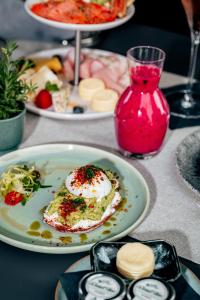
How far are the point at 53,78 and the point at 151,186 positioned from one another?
0.53 meters

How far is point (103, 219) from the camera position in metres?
1.25

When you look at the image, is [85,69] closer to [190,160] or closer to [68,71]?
[68,71]

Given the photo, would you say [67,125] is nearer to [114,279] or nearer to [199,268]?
[199,268]

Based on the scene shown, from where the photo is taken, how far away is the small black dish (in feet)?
3.44

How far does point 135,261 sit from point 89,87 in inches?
33.3

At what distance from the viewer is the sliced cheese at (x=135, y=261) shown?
1018 millimetres

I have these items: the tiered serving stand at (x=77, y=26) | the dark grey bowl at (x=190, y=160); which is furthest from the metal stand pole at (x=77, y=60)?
the dark grey bowl at (x=190, y=160)

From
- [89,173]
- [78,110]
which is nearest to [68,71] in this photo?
[78,110]

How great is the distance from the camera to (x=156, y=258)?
108 centimetres

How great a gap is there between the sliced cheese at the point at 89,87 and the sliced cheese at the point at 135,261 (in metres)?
0.79

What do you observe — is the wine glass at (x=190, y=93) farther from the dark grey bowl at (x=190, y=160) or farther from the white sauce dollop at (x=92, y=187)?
the white sauce dollop at (x=92, y=187)

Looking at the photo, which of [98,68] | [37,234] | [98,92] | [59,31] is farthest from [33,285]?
[59,31]

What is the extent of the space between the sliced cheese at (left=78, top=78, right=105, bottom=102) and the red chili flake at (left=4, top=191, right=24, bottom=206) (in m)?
0.54

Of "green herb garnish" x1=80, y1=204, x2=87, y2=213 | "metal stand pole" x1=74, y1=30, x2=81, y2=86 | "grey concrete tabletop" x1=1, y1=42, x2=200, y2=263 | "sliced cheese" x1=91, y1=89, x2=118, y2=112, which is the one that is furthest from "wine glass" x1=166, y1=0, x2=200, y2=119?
"green herb garnish" x1=80, y1=204, x2=87, y2=213
